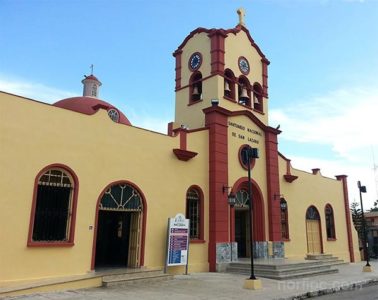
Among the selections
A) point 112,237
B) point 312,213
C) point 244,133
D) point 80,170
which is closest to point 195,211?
point 112,237

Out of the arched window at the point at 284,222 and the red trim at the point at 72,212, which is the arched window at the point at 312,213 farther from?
the red trim at the point at 72,212

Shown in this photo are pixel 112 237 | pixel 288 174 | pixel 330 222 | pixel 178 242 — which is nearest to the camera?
pixel 178 242

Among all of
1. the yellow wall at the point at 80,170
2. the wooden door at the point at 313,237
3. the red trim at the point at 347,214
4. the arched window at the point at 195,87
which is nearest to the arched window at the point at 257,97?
the arched window at the point at 195,87

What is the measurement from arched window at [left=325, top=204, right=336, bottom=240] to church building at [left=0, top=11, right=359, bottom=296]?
2.6 inches

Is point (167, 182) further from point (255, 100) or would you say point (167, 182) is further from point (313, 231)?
point (313, 231)

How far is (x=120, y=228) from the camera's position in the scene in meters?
15.0

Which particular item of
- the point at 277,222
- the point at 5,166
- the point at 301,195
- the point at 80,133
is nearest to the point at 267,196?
the point at 277,222

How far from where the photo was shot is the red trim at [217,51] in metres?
17.6

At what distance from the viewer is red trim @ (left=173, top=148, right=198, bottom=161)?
14.2m

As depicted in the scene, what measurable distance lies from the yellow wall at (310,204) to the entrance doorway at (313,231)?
12.6 inches

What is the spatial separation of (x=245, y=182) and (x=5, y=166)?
10.8m

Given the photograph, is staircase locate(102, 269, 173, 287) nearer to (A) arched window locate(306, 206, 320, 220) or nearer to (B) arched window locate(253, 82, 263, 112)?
(B) arched window locate(253, 82, 263, 112)

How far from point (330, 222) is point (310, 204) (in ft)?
9.03

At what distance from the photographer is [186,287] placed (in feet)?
35.8
